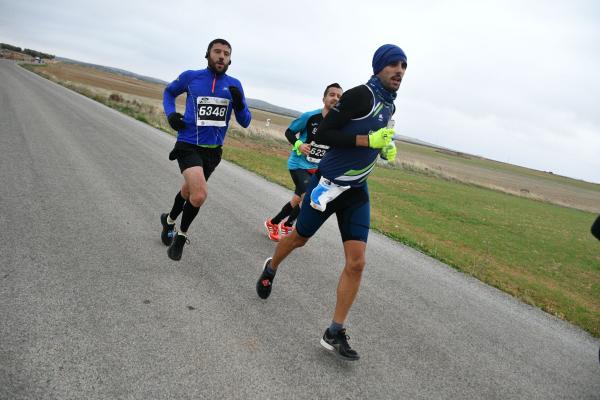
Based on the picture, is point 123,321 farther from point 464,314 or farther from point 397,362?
point 464,314

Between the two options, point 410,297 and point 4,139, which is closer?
point 410,297

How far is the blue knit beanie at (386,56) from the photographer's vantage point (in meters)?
3.12

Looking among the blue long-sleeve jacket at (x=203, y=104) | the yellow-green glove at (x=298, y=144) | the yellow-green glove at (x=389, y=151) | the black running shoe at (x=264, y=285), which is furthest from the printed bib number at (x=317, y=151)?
the yellow-green glove at (x=389, y=151)

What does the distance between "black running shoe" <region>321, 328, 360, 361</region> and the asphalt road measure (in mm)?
80

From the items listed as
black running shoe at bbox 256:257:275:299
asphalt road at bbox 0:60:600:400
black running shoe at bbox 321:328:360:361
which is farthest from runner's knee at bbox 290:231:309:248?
black running shoe at bbox 321:328:360:361

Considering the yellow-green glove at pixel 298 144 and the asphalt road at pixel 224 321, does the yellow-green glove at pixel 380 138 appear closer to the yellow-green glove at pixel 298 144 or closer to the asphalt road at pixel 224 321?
the asphalt road at pixel 224 321

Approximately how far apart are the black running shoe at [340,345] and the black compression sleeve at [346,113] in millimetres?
1516

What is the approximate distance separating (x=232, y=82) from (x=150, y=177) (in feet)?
15.6

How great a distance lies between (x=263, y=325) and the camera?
3375 mm

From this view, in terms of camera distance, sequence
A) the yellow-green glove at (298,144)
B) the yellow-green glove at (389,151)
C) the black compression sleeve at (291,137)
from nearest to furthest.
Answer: the yellow-green glove at (389,151) < the yellow-green glove at (298,144) < the black compression sleeve at (291,137)

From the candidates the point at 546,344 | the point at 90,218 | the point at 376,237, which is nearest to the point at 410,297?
the point at 546,344

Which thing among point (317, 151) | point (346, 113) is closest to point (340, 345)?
point (346, 113)

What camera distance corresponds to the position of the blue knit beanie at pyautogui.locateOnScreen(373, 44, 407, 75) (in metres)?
3.12

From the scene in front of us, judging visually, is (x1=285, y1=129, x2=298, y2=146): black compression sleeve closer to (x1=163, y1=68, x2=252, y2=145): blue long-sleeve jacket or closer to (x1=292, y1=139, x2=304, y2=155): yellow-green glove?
(x1=292, y1=139, x2=304, y2=155): yellow-green glove
